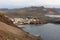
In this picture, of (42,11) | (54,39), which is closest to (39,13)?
(42,11)

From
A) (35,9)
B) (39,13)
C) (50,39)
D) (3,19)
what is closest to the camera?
(3,19)

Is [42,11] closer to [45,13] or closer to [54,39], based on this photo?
[45,13]

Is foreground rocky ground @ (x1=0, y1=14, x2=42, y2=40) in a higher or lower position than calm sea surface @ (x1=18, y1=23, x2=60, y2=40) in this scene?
higher

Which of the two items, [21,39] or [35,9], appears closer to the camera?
[21,39]

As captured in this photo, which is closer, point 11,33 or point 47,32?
point 11,33

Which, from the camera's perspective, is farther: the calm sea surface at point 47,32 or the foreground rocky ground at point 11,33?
the calm sea surface at point 47,32

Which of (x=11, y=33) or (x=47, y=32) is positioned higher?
(x=11, y=33)

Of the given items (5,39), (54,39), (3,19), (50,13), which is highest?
(5,39)

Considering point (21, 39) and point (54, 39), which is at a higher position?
point (21, 39)

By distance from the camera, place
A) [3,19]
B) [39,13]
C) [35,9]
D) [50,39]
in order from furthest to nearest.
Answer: [35,9] → [39,13] → [50,39] → [3,19]

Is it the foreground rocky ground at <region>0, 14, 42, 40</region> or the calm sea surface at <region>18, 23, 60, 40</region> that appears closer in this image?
the foreground rocky ground at <region>0, 14, 42, 40</region>

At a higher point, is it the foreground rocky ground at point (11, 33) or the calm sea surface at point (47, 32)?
the foreground rocky ground at point (11, 33)
